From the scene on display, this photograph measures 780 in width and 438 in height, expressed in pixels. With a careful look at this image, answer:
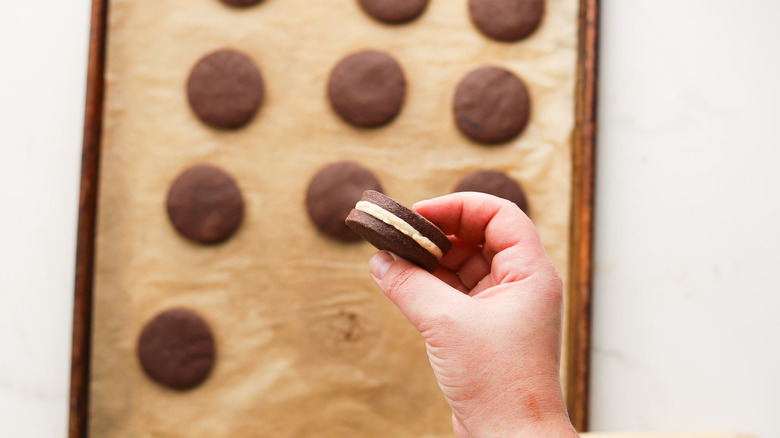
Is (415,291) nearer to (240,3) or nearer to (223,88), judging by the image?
(223,88)

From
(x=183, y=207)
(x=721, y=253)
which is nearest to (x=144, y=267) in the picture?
(x=183, y=207)

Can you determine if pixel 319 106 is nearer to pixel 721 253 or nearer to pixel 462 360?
pixel 462 360

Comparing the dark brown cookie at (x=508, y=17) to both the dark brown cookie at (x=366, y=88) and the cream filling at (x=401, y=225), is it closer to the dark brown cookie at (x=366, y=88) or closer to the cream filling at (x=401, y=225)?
the dark brown cookie at (x=366, y=88)

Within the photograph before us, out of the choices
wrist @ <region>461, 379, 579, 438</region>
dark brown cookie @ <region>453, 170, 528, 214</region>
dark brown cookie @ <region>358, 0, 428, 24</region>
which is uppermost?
dark brown cookie @ <region>358, 0, 428, 24</region>

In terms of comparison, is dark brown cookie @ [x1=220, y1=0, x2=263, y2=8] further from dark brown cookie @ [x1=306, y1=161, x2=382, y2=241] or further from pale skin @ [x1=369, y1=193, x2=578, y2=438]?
pale skin @ [x1=369, y1=193, x2=578, y2=438]

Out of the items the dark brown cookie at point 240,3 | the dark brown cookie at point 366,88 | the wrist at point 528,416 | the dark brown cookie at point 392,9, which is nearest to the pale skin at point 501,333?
the wrist at point 528,416

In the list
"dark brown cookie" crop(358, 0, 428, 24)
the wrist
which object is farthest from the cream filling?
"dark brown cookie" crop(358, 0, 428, 24)
